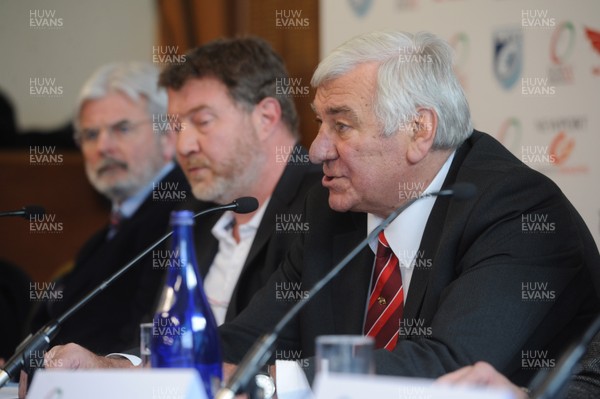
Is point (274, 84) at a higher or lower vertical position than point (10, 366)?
higher

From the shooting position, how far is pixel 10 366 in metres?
2.00

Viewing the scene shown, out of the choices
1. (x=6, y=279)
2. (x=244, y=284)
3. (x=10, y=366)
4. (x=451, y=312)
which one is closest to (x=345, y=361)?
(x=451, y=312)

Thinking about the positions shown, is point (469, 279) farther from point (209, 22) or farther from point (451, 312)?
point (209, 22)

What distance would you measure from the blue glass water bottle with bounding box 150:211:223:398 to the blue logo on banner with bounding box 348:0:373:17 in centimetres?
224

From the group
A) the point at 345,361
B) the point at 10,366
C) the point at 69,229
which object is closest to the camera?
the point at 345,361

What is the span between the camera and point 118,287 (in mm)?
3881

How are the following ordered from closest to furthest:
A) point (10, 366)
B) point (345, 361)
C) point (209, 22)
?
point (345, 361) → point (10, 366) → point (209, 22)

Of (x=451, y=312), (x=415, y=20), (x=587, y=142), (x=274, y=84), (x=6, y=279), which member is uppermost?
(x=415, y=20)

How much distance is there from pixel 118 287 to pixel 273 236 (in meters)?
1.03

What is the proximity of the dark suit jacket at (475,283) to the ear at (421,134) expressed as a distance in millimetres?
96

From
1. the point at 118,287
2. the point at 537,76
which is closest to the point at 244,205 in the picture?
the point at 537,76

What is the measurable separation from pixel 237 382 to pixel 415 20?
237 cm
